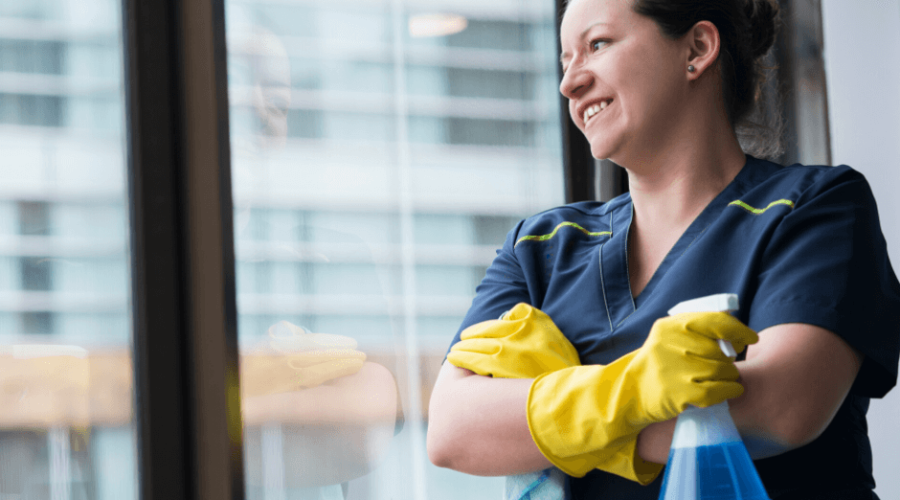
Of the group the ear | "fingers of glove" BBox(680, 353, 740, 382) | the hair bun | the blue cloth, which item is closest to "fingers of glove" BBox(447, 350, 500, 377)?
the blue cloth

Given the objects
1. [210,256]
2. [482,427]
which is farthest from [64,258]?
[482,427]

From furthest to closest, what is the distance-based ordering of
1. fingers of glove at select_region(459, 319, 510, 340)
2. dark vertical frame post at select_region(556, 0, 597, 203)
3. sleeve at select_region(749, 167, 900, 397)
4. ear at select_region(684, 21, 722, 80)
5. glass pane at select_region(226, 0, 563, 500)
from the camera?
dark vertical frame post at select_region(556, 0, 597, 203) → glass pane at select_region(226, 0, 563, 500) → ear at select_region(684, 21, 722, 80) → fingers of glove at select_region(459, 319, 510, 340) → sleeve at select_region(749, 167, 900, 397)

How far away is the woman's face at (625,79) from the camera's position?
3.05 ft

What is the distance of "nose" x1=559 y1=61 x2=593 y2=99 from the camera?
96 cm

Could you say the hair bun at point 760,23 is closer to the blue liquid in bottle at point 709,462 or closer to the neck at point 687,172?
the neck at point 687,172

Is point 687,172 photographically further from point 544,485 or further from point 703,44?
point 544,485

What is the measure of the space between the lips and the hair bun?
10.0 inches

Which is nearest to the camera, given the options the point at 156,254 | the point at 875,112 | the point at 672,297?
the point at 672,297

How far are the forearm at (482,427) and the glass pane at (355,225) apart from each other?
89 centimetres

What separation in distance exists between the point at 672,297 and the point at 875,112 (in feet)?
3.12

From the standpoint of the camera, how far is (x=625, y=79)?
3.05 ft

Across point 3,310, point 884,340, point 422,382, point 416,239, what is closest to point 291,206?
point 416,239

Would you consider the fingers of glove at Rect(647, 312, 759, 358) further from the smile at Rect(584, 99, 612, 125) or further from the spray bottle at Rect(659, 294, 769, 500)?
the smile at Rect(584, 99, 612, 125)

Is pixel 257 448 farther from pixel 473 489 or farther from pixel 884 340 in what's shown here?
pixel 884 340
